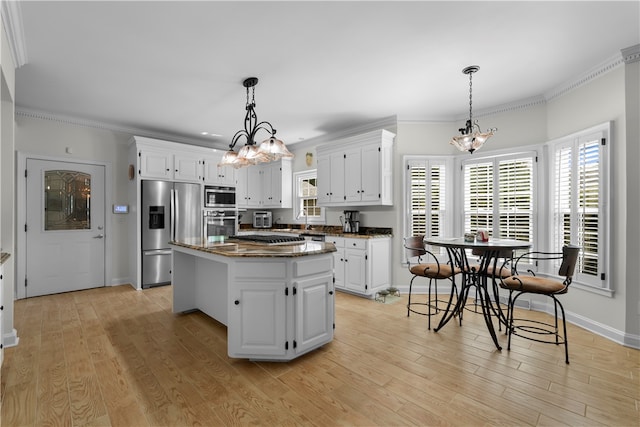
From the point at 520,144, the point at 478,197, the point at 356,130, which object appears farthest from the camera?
the point at 356,130

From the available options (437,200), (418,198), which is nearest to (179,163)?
(418,198)

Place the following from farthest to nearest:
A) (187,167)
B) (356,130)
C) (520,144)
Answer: (187,167) → (356,130) → (520,144)

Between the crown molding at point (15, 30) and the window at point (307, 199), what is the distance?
13.7 ft

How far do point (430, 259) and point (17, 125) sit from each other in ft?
19.9

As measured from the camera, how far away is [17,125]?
421 centimetres

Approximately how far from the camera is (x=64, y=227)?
4.56 metres

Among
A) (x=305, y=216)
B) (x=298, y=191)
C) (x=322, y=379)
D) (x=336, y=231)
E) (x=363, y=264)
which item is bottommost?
(x=322, y=379)

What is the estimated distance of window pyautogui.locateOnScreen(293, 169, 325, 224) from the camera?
19.8ft

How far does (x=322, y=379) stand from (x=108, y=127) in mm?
5044

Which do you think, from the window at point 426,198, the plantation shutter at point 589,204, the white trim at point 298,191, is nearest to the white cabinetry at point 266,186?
the white trim at point 298,191

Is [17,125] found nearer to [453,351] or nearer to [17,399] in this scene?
[17,399]

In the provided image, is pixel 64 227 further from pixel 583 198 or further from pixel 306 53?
pixel 583 198

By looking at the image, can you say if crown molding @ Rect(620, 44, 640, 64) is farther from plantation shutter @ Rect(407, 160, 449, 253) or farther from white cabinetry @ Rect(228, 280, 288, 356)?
white cabinetry @ Rect(228, 280, 288, 356)

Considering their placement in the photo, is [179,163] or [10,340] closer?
[10,340]
